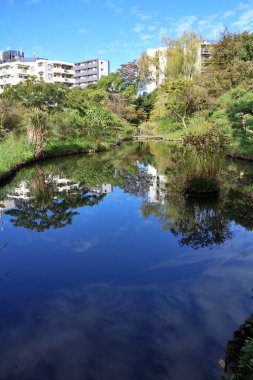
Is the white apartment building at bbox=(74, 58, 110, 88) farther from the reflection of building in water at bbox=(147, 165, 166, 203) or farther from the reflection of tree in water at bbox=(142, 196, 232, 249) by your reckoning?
the reflection of tree in water at bbox=(142, 196, 232, 249)

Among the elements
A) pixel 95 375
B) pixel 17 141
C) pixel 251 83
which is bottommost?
pixel 95 375

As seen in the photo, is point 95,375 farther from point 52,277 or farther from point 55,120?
point 55,120

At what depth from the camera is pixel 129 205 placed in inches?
346

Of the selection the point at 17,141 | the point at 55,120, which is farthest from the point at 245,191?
the point at 55,120

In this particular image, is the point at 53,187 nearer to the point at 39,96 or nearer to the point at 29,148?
→ the point at 29,148

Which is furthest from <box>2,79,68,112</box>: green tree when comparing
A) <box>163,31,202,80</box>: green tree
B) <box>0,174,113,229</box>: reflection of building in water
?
<box>163,31,202,80</box>: green tree

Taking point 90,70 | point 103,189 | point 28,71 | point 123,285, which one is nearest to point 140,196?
point 103,189

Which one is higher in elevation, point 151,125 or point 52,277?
point 151,125

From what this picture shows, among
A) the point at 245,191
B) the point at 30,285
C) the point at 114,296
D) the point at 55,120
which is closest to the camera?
the point at 114,296

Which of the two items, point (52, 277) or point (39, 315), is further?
point (52, 277)

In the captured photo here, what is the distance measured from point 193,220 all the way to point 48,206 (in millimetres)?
3536

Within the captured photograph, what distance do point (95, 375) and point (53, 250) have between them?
3.01 m

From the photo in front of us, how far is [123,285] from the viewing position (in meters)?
4.43

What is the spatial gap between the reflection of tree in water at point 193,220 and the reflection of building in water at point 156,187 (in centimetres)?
46
